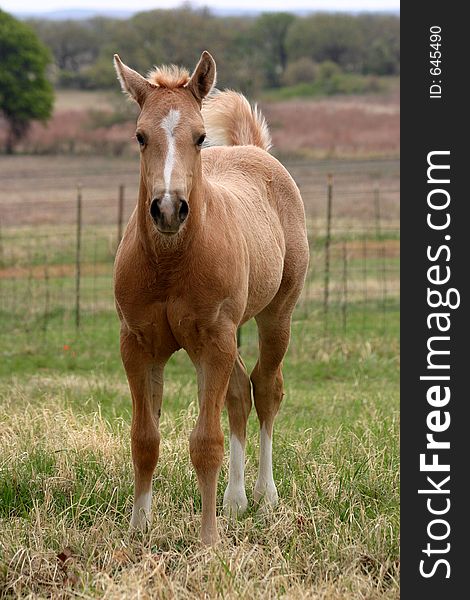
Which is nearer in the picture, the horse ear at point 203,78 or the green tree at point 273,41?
the horse ear at point 203,78

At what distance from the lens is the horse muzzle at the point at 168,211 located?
4.32 metres

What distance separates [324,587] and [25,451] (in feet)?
7.61

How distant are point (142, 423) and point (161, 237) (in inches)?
40.7

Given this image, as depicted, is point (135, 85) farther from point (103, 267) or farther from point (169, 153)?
point (103, 267)

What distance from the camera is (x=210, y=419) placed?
5.07 metres

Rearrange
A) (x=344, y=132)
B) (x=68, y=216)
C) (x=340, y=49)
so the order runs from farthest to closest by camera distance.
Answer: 1. (x=340, y=49)
2. (x=344, y=132)
3. (x=68, y=216)

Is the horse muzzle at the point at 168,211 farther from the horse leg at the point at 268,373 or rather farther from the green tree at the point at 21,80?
the green tree at the point at 21,80

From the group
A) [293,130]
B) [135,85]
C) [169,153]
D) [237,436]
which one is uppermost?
[293,130]

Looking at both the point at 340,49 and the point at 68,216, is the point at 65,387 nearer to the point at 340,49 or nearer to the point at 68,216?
the point at 68,216

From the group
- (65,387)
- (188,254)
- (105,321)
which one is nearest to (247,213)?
(188,254)

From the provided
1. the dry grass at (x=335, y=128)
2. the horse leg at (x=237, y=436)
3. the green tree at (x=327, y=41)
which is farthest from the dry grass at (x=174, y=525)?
the green tree at (x=327, y=41)

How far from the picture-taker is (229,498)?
5.80m

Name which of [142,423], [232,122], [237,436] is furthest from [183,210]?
[232,122]

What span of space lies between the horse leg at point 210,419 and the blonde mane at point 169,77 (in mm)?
1198
